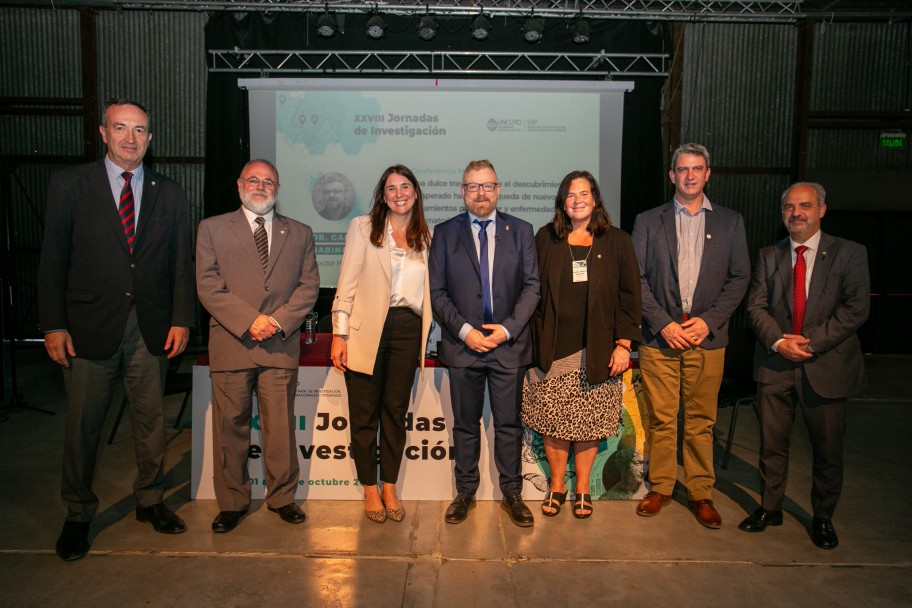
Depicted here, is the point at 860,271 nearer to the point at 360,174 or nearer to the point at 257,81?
the point at 360,174

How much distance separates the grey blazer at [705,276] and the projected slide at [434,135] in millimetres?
3610

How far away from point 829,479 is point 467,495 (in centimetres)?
173

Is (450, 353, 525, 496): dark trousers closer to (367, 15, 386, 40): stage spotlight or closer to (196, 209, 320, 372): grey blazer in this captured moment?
(196, 209, 320, 372): grey blazer

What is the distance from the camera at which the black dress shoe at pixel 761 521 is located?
3.03 meters

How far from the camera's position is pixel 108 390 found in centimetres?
283

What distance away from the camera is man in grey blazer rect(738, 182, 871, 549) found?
287 cm

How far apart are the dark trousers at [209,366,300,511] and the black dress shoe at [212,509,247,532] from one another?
0.02 meters

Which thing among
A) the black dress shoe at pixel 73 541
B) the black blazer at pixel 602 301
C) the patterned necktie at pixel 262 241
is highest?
the patterned necktie at pixel 262 241

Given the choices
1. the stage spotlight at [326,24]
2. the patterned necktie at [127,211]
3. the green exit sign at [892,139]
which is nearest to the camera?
the patterned necktie at [127,211]

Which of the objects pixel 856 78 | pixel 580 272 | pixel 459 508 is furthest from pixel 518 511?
pixel 856 78

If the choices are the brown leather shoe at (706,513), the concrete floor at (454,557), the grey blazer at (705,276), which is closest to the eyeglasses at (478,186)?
the grey blazer at (705,276)

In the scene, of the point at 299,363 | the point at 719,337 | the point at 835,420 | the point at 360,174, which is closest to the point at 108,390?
the point at 299,363

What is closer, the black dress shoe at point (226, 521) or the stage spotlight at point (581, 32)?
the black dress shoe at point (226, 521)

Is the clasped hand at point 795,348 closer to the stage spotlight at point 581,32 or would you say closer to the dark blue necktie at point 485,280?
the dark blue necktie at point 485,280
